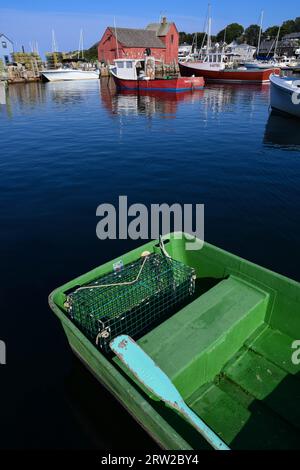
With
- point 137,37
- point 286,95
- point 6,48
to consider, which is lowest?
point 286,95

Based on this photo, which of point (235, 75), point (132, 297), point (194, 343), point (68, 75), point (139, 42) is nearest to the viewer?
point (194, 343)

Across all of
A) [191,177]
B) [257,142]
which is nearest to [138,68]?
[257,142]

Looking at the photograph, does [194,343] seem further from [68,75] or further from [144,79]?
[68,75]

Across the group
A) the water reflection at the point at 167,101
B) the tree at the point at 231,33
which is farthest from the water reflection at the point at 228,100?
the tree at the point at 231,33

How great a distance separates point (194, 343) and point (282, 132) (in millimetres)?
22819

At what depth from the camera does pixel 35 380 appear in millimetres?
5582

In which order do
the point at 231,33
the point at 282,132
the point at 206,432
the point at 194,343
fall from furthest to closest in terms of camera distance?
the point at 231,33
the point at 282,132
the point at 194,343
the point at 206,432

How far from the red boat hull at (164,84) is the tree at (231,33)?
461ft

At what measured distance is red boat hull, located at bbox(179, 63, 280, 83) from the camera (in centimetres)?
5325

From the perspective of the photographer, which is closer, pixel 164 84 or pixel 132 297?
pixel 132 297

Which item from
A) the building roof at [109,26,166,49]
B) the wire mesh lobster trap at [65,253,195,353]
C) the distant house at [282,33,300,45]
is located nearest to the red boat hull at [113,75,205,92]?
the building roof at [109,26,166,49]

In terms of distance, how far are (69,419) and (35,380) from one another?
1.07 m

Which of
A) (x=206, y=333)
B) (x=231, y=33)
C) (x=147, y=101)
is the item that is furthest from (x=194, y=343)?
(x=231, y=33)
